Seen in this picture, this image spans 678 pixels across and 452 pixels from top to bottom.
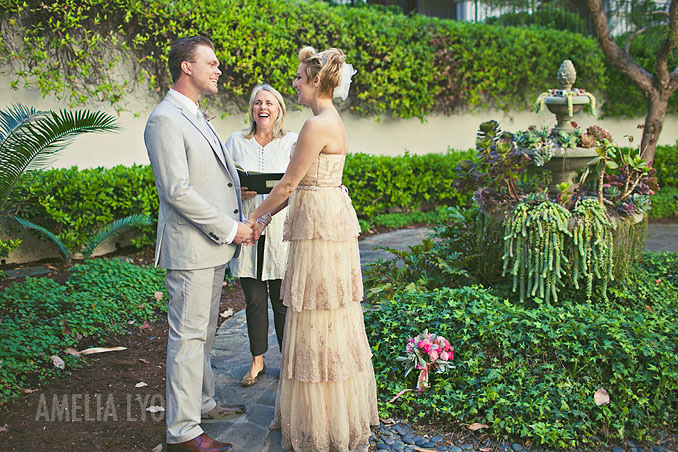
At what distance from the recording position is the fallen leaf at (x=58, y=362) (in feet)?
13.6

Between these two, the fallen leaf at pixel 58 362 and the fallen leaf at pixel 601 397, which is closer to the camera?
the fallen leaf at pixel 601 397

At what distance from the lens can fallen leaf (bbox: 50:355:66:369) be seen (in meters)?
4.15

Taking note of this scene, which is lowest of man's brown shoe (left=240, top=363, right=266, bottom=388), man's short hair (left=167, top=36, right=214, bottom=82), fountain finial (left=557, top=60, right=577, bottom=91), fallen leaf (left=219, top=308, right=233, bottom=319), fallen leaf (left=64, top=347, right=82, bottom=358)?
man's brown shoe (left=240, top=363, right=266, bottom=388)

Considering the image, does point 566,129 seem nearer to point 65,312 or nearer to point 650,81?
point 65,312

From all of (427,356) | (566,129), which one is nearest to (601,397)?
(427,356)

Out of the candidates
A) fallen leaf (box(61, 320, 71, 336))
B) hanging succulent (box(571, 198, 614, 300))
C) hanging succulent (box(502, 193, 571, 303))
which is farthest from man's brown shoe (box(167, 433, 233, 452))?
hanging succulent (box(571, 198, 614, 300))

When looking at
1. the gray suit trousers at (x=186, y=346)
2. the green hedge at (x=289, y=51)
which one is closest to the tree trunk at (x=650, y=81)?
the green hedge at (x=289, y=51)

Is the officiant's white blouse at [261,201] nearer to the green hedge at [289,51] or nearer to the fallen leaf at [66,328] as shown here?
the fallen leaf at [66,328]

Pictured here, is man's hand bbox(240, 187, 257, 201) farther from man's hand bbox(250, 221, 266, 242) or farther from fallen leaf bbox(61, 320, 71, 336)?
fallen leaf bbox(61, 320, 71, 336)

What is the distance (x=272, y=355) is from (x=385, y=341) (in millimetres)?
977

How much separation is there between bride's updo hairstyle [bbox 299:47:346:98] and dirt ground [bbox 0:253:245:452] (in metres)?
2.30

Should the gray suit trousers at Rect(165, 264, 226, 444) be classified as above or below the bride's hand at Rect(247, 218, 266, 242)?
below

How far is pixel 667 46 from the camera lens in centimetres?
973

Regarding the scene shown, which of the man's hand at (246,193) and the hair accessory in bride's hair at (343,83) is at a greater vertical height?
the hair accessory in bride's hair at (343,83)
